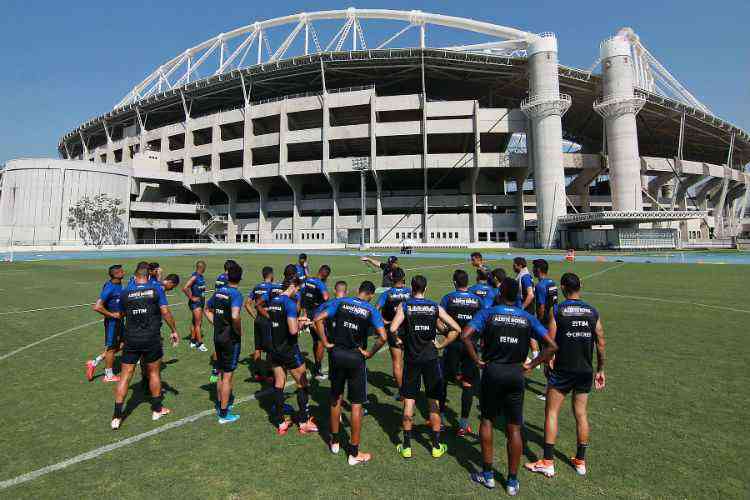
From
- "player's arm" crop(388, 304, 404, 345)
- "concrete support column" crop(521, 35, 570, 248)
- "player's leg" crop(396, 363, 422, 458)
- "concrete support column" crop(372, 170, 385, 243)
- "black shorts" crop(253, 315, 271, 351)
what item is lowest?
"player's leg" crop(396, 363, 422, 458)

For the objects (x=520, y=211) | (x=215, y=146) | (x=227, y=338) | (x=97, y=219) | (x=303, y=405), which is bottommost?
(x=303, y=405)

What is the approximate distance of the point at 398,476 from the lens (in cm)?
371

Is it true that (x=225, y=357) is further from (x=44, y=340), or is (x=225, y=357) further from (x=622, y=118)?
(x=622, y=118)

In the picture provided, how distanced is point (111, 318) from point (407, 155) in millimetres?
49769

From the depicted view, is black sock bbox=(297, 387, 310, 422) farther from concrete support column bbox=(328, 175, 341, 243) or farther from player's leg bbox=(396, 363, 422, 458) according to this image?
concrete support column bbox=(328, 175, 341, 243)

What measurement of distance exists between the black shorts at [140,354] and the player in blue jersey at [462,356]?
426 centimetres

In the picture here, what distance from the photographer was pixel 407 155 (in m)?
52.5

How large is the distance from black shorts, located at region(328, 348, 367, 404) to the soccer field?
30.0 inches

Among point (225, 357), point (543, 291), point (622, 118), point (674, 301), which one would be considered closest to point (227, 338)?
point (225, 357)

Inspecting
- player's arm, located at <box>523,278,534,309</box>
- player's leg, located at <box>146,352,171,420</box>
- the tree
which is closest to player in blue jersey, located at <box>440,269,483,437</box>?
player's arm, located at <box>523,278,534,309</box>

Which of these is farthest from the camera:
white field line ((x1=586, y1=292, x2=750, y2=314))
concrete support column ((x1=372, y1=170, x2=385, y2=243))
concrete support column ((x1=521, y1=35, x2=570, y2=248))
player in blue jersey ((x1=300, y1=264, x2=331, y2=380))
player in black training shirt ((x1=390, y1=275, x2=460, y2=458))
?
concrete support column ((x1=372, y1=170, x2=385, y2=243))

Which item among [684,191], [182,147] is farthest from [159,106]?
[684,191]

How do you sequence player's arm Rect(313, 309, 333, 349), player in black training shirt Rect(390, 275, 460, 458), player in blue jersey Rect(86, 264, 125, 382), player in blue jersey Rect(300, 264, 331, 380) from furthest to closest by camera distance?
player in blue jersey Rect(300, 264, 331, 380) < player in blue jersey Rect(86, 264, 125, 382) < player's arm Rect(313, 309, 333, 349) < player in black training shirt Rect(390, 275, 460, 458)

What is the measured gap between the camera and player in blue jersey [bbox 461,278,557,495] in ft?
11.3
